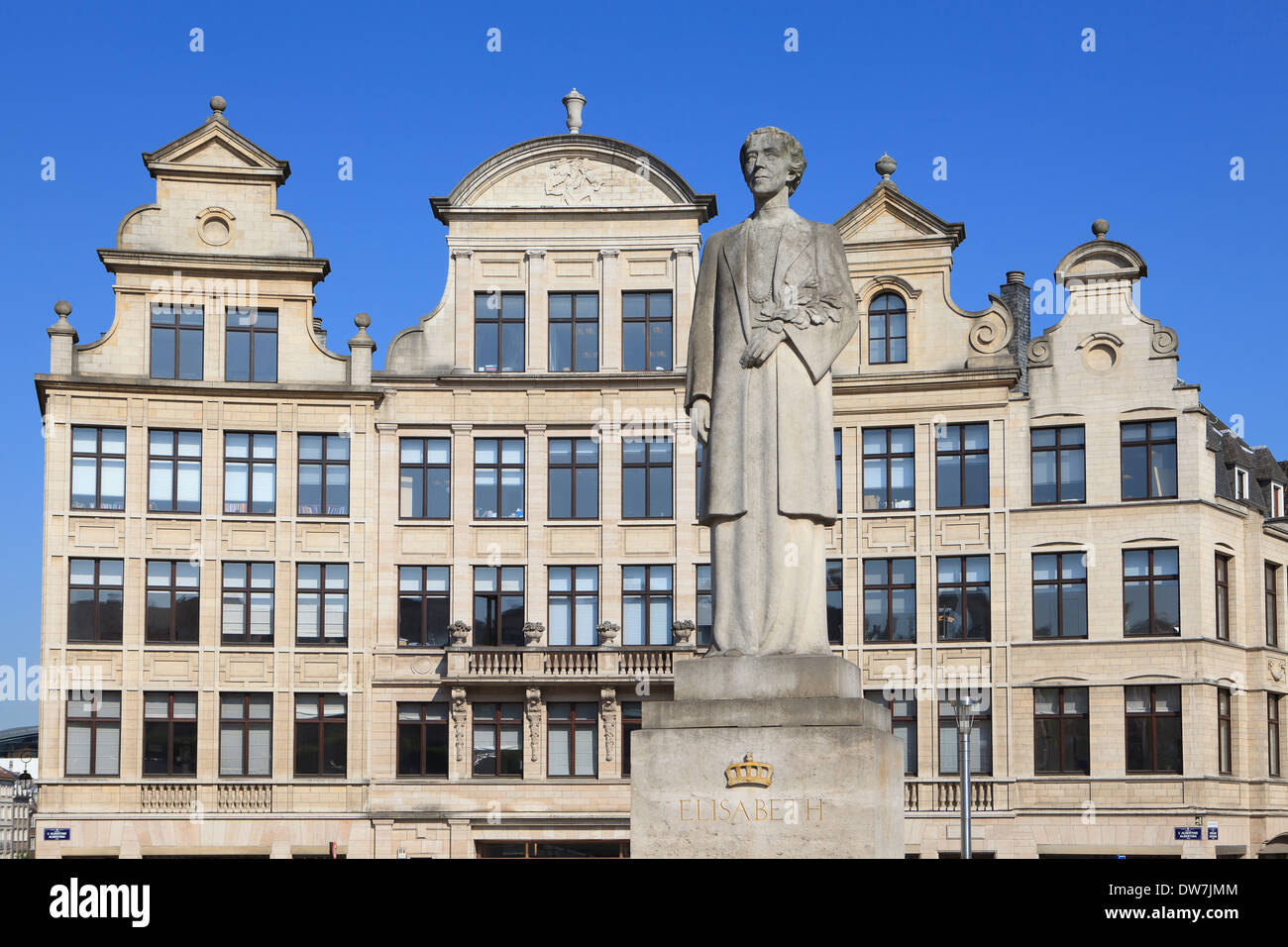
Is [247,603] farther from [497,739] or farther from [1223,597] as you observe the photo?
[1223,597]

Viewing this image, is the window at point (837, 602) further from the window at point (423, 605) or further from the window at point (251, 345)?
the window at point (251, 345)

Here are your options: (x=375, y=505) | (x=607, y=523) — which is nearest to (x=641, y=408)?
(x=607, y=523)

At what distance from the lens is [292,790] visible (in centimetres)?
4141

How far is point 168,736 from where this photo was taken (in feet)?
136

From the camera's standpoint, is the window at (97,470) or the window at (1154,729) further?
the window at (97,470)

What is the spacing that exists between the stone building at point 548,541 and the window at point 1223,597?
0.12 m

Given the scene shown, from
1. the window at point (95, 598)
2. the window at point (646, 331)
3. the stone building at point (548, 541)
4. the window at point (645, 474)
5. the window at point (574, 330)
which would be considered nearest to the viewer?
the stone building at point (548, 541)

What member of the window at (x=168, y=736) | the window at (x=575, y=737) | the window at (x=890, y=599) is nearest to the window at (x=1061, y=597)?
the window at (x=890, y=599)

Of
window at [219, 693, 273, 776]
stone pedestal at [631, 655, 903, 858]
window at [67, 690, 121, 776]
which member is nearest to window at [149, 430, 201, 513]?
window at [219, 693, 273, 776]

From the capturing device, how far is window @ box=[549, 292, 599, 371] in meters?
43.1

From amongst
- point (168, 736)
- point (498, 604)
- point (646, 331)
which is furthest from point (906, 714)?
point (168, 736)

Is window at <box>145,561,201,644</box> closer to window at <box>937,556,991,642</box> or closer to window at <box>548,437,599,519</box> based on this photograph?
window at <box>548,437,599,519</box>

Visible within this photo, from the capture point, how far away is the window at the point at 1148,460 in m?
41.6

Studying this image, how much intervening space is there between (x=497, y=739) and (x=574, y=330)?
9668 mm
